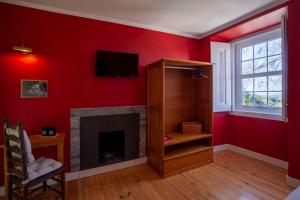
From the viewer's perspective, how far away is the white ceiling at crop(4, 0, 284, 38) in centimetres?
224

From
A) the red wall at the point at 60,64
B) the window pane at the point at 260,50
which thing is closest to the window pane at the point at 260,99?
the window pane at the point at 260,50

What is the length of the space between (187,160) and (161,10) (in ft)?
7.82

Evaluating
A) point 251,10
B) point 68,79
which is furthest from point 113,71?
point 251,10

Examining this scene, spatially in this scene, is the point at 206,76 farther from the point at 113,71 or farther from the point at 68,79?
the point at 68,79

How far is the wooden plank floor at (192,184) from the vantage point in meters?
2.05

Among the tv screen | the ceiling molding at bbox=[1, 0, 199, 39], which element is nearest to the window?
the ceiling molding at bbox=[1, 0, 199, 39]

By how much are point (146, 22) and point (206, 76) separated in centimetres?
144

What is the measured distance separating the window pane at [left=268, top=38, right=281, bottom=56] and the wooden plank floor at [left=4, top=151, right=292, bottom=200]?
6.41 ft

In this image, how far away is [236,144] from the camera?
3.46m

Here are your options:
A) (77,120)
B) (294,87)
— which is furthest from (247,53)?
(77,120)

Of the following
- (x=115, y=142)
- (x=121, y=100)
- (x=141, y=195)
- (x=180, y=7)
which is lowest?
(x=141, y=195)

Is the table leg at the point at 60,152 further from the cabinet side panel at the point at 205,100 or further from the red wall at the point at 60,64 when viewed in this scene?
the cabinet side panel at the point at 205,100

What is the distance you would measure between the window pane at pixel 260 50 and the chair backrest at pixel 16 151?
378 cm

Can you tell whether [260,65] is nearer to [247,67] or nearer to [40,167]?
[247,67]
